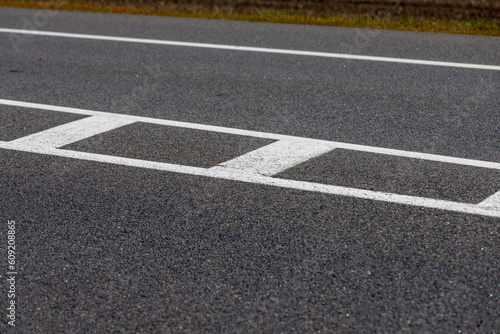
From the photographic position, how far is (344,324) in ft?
9.96

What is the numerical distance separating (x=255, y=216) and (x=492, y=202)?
1.57 metres

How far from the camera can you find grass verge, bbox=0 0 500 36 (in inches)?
378

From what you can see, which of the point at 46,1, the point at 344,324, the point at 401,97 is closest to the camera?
the point at 344,324

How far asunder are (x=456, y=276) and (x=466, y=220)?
67 centimetres

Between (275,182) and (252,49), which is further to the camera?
(252,49)

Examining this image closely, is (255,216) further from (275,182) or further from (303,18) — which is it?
(303,18)

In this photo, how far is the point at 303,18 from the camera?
1062 cm

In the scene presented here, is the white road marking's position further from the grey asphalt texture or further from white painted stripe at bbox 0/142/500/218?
the grey asphalt texture

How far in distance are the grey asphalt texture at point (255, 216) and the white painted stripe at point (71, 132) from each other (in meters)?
0.15

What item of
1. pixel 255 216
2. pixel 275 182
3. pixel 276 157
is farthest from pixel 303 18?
pixel 255 216

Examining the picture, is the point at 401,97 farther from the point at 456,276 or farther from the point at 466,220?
the point at 456,276

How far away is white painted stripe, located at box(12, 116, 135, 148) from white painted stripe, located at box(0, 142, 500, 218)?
0.12 m

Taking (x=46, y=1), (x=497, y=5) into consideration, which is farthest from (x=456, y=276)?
(x=46, y=1)

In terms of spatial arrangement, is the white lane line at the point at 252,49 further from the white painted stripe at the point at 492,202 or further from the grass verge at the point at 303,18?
the white painted stripe at the point at 492,202
